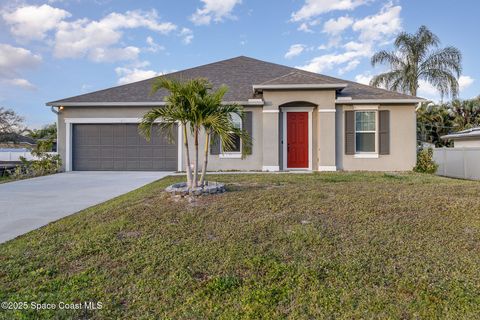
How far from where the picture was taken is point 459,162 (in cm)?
1260

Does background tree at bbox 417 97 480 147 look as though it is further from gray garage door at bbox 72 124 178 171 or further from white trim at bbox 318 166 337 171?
gray garage door at bbox 72 124 178 171

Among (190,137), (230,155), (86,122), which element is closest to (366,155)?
(230,155)

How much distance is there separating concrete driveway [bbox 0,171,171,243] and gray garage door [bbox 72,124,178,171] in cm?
202

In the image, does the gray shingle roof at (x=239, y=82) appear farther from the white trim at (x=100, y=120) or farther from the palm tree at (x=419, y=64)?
the palm tree at (x=419, y=64)

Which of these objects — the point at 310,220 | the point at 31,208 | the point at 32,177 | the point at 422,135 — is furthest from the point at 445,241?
the point at 422,135

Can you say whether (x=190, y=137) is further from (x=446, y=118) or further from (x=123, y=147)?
(x=446, y=118)

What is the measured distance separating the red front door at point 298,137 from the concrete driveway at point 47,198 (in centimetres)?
589

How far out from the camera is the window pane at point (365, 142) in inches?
455

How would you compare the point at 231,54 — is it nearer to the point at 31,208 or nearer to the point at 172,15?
the point at 172,15

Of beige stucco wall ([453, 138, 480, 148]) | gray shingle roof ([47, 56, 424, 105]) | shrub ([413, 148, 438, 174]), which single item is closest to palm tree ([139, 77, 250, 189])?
gray shingle roof ([47, 56, 424, 105])

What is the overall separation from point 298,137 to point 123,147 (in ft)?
23.6

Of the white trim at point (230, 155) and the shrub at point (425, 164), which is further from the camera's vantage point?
the white trim at point (230, 155)

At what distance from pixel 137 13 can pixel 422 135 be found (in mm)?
20702

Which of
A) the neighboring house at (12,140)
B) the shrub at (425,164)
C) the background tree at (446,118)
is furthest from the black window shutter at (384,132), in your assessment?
the neighboring house at (12,140)
